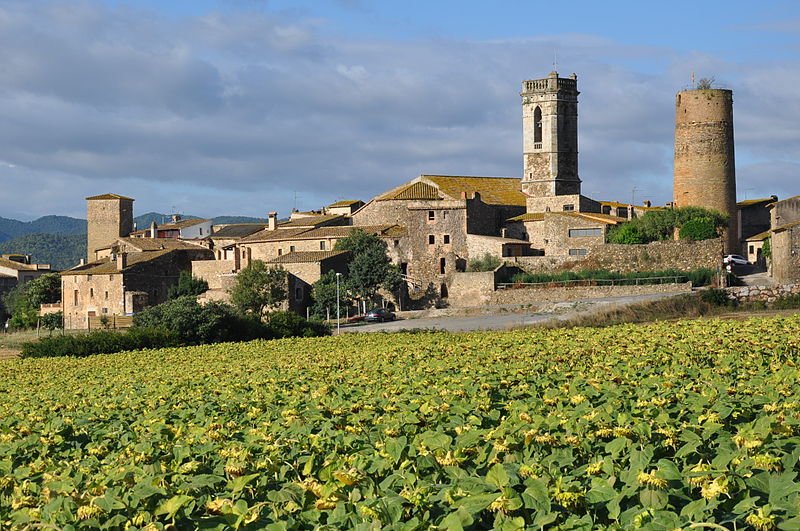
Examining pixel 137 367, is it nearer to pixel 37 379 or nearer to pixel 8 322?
pixel 37 379

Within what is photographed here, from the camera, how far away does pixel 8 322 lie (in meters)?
83.8

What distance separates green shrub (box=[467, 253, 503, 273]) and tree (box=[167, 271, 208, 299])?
670 inches

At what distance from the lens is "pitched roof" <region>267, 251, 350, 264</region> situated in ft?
219

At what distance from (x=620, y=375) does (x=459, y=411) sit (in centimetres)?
449

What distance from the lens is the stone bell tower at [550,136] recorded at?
8031 centimetres

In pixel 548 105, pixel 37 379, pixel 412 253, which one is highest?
pixel 548 105

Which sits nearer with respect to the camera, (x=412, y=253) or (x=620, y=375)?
(x=620, y=375)

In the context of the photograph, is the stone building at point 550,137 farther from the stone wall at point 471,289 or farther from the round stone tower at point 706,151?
the stone wall at point 471,289

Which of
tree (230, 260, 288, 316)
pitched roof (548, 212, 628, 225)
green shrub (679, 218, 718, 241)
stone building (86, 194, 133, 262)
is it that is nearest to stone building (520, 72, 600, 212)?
pitched roof (548, 212, 628, 225)

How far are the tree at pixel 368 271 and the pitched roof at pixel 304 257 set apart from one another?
1081 millimetres

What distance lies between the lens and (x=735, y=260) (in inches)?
2699

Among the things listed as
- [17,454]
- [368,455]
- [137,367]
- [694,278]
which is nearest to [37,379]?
[137,367]

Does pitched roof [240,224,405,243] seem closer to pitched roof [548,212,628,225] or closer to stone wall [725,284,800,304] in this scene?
pitched roof [548,212,628,225]

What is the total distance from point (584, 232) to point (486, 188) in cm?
1256
